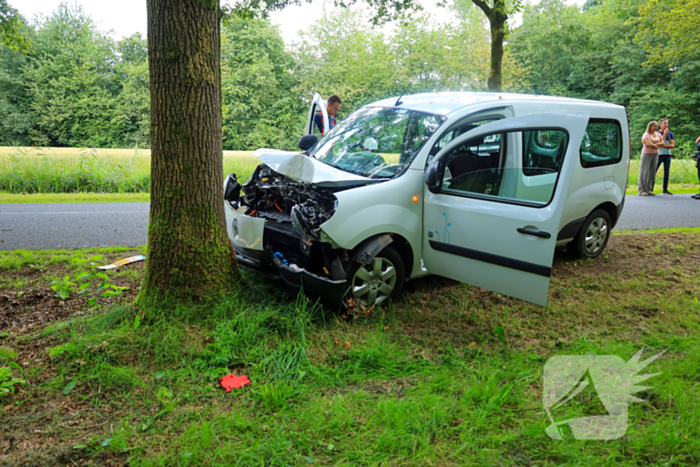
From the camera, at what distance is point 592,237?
593 cm

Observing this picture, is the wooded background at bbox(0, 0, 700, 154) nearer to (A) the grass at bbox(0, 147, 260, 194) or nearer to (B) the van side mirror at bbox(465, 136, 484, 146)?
(A) the grass at bbox(0, 147, 260, 194)

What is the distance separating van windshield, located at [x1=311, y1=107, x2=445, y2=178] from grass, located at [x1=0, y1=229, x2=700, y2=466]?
4.43 feet

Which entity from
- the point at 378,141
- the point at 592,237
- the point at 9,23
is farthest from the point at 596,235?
the point at 9,23

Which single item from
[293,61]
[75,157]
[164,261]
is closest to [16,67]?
[293,61]

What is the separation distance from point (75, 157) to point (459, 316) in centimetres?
1488

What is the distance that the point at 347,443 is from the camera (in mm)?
2469

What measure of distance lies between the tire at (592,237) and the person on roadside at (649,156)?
8.16m

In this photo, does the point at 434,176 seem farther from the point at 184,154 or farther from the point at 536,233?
the point at 184,154

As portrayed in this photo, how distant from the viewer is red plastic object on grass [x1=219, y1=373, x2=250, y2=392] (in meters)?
2.99

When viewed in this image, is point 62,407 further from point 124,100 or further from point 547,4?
point 547,4

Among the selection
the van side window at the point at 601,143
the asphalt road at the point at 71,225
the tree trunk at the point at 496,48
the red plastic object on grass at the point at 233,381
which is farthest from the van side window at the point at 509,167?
the tree trunk at the point at 496,48

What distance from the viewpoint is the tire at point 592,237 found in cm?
577

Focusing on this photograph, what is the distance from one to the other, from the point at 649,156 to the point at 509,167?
10.9 metres

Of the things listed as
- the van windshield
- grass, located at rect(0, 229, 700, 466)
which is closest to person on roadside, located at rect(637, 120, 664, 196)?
grass, located at rect(0, 229, 700, 466)
